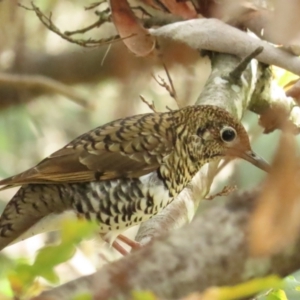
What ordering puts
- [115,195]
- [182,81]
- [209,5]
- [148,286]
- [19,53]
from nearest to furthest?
[148,286], [115,195], [209,5], [19,53], [182,81]

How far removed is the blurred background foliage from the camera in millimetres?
2043

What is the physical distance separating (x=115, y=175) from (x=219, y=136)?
32cm

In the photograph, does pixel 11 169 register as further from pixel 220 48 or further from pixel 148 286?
pixel 148 286

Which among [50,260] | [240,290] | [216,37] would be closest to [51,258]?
[50,260]

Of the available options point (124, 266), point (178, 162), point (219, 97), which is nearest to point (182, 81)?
point (219, 97)

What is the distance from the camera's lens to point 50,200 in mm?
1862

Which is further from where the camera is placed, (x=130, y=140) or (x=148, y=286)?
(x=130, y=140)

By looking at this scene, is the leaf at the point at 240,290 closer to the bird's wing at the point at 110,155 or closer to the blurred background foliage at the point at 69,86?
the blurred background foliage at the point at 69,86

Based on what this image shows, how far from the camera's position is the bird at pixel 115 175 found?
1830 mm

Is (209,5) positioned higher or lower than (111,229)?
higher

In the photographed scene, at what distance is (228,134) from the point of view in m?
1.88

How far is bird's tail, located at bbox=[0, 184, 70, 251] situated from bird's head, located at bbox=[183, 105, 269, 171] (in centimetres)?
44

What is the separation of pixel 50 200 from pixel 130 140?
30cm

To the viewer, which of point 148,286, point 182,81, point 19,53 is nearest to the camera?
point 148,286
